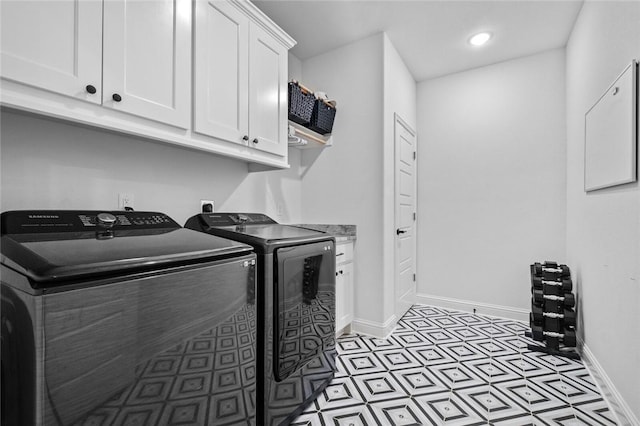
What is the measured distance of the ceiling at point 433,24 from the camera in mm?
2320

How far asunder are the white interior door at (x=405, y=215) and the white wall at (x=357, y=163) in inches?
12.7

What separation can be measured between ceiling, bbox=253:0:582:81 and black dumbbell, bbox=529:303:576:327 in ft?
7.81

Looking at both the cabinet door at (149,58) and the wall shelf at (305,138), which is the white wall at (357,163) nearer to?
the wall shelf at (305,138)

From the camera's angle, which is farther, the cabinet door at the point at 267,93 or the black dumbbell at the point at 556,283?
the black dumbbell at the point at 556,283

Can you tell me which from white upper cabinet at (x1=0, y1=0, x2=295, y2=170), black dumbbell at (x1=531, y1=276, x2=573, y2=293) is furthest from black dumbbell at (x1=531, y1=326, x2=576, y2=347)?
white upper cabinet at (x1=0, y1=0, x2=295, y2=170)

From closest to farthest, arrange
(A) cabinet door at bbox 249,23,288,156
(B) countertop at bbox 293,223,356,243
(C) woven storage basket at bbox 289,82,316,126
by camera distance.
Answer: (A) cabinet door at bbox 249,23,288,156, (C) woven storage basket at bbox 289,82,316,126, (B) countertop at bbox 293,223,356,243

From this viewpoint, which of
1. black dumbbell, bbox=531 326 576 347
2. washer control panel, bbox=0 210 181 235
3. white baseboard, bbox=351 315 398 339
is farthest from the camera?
white baseboard, bbox=351 315 398 339

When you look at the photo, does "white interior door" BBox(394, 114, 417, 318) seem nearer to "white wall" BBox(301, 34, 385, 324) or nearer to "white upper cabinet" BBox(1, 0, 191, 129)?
"white wall" BBox(301, 34, 385, 324)

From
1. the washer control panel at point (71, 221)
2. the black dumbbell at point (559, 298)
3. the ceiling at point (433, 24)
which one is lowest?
the black dumbbell at point (559, 298)

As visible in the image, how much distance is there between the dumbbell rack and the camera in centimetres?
229

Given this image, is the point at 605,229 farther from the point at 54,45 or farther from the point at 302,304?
the point at 54,45

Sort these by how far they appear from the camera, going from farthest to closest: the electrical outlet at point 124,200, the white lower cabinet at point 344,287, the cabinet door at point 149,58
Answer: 1. the white lower cabinet at point 344,287
2. the electrical outlet at point 124,200
3. the cabinet door at point 149,58

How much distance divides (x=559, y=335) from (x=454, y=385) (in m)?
1.09

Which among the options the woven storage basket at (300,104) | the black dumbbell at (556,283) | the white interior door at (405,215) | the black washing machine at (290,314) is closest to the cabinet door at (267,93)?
the woven storage basket at (300,104)
